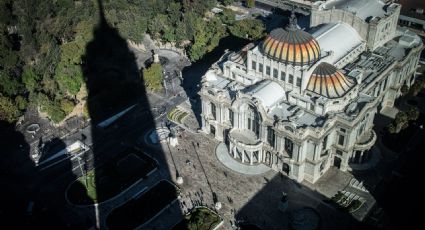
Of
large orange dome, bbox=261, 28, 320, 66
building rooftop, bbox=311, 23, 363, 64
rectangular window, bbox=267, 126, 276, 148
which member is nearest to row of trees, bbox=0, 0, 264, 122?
building rooftop, bbox=311, 23, 363, 64

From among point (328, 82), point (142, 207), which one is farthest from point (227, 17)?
point (142, 207)

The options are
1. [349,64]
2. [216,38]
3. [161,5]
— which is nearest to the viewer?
[349,64]

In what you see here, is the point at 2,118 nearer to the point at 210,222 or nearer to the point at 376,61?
the point at 210,222

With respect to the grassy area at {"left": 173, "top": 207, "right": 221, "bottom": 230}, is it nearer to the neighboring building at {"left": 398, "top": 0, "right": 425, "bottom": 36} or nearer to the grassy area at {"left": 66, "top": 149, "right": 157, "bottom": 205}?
the grassy area at {"left": 66, "top": 149, "right": 157, "bottom": 205}

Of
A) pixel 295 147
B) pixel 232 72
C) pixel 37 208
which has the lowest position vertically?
pixel 37 208

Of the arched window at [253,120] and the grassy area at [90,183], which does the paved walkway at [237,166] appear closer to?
the arched window at [253,120]

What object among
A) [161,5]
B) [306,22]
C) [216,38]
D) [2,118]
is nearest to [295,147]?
[306,22]
